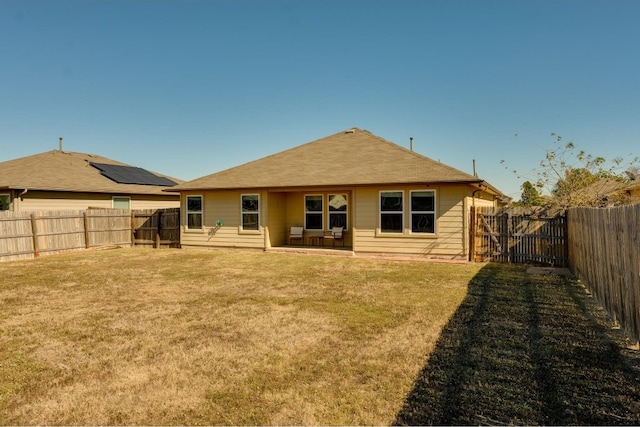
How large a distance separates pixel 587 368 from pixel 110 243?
18.9 metres

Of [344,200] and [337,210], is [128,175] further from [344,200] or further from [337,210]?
[344,200]

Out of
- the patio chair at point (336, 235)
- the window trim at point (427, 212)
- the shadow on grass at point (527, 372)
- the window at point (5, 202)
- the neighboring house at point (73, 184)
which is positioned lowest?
the shadow on grass at point (527, 372)

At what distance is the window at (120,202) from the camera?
1995 centimetres

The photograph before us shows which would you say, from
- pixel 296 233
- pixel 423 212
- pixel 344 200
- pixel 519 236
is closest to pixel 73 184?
pixel 296 233

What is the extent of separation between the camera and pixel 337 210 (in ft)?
52.1

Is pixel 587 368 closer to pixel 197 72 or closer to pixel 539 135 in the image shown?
pixel 539 135

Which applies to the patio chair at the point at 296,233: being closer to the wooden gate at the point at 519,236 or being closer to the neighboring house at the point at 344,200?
the neighboring house at the point at 344,200

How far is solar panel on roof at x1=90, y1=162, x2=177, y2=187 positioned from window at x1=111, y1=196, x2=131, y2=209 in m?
1.02

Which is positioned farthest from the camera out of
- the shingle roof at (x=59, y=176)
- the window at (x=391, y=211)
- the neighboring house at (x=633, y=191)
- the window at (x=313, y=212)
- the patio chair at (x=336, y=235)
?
the neighboring house at (x=633, y=191)

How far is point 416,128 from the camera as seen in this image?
80.2ft

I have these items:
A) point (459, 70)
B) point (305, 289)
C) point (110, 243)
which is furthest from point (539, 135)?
point (110, 243)

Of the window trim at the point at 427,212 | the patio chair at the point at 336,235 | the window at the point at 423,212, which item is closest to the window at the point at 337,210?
the patio chair at the point at 336,235

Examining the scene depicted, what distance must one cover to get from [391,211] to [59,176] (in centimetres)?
1701

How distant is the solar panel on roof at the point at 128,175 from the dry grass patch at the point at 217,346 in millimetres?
12224
